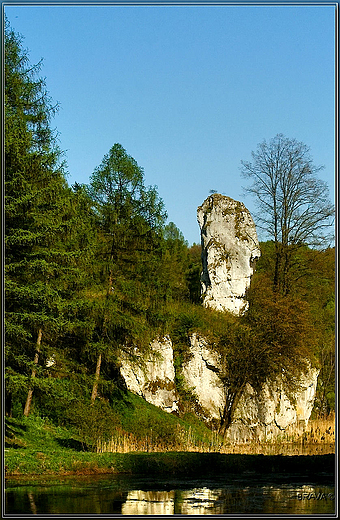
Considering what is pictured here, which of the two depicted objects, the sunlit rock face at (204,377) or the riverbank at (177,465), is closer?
the riverbank at (177,465)

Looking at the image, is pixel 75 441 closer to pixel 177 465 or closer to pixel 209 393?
pixel 177 465

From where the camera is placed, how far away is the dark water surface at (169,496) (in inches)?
426

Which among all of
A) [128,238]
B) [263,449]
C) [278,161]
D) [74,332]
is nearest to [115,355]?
[74,332]

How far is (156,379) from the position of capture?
85.8ft

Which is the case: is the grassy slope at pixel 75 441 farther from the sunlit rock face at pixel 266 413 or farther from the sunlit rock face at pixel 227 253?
the sunlit rock face at pixel 227 253

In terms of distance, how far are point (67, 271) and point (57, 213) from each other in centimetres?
152

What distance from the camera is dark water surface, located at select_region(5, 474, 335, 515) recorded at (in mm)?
10812

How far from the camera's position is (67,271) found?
18219 millimetres

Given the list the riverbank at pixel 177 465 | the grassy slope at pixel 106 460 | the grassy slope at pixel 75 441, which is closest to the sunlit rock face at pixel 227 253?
the grassy slope at pixel 75 441

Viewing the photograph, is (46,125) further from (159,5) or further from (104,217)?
(159,5)

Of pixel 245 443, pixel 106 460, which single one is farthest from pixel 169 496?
pixel 245 443

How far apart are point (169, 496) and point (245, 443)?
14845mm

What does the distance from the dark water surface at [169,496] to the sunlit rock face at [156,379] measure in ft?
32.9

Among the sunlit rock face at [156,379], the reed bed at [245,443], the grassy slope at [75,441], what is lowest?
the reed bed at [245,443]
